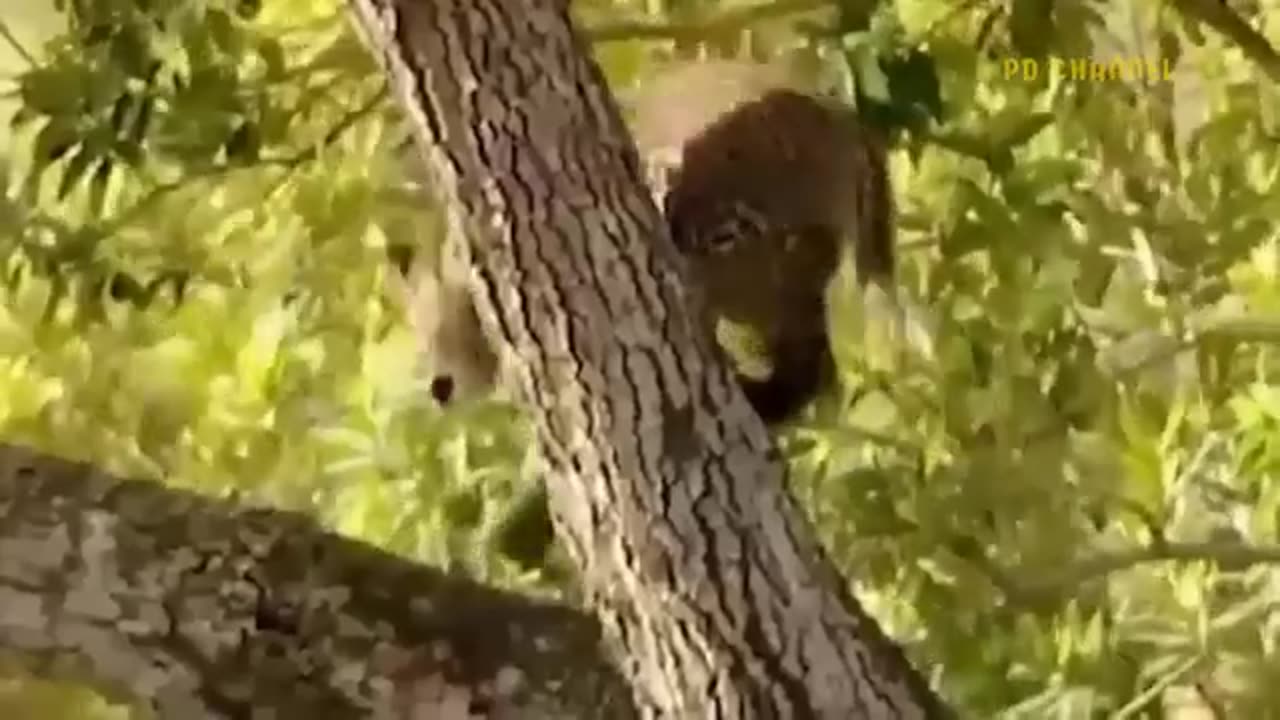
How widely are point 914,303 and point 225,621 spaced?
1.70 ft

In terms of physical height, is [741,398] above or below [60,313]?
above

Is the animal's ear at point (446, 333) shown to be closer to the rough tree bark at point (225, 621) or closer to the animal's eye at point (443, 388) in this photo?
the animal's eye at point (443, 388)

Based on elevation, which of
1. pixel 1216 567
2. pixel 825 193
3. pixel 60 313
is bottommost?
pixel 1216 567

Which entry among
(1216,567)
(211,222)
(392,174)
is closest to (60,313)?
(211,222)

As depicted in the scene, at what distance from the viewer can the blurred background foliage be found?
0.98 m

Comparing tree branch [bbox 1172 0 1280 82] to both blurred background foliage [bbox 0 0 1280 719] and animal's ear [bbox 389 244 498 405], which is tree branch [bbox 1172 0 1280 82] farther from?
animal's ear [bbox 389 244 498 405]

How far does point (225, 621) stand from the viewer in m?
0.76

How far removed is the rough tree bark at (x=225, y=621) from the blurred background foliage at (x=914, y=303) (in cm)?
21

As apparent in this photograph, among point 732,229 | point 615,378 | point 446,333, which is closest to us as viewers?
point 615,378

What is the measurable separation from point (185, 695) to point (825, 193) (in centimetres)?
43

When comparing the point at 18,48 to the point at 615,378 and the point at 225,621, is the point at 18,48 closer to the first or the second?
the point at 225,621

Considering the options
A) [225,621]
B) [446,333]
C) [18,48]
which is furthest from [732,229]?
[18,48]

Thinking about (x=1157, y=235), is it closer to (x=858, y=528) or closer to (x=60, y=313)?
(x=858, y=528)

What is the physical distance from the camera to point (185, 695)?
0.77 m
